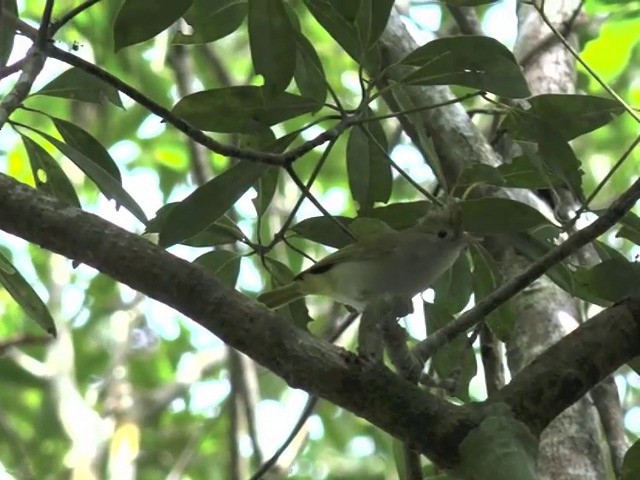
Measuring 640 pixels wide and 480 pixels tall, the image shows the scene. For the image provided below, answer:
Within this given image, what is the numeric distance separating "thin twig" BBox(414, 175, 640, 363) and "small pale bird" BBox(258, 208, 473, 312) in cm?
19

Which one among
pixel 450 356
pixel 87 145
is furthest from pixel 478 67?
pixel 87 145

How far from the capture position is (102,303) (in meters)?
3.57

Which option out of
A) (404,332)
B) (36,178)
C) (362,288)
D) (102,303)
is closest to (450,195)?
(362,288)

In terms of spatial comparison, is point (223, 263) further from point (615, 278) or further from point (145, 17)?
point (615, 278)

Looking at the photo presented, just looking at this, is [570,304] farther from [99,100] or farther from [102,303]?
[102,303]

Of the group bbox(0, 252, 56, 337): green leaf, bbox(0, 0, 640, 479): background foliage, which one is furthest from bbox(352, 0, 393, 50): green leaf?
bbox(0, 252, 56, 337): green leaf

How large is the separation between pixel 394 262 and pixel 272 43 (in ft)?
1.18

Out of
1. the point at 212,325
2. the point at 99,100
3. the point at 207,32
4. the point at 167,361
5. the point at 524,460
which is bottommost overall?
the point at 524,460

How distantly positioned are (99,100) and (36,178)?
167 mm

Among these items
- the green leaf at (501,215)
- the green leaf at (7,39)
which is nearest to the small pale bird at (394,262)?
the green leaf at (501,215)

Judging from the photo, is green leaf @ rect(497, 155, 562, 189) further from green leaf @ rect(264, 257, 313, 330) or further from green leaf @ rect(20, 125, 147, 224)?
green leaf @ rect(20, 125, 147, 224)

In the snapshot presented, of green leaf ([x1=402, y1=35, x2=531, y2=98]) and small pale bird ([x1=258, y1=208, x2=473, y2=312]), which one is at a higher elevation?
green leaf ([x1=402, y1=35, x2=531, y2=98])

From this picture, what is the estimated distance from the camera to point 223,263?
4.87ft

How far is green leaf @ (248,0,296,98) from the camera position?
3.90ft
